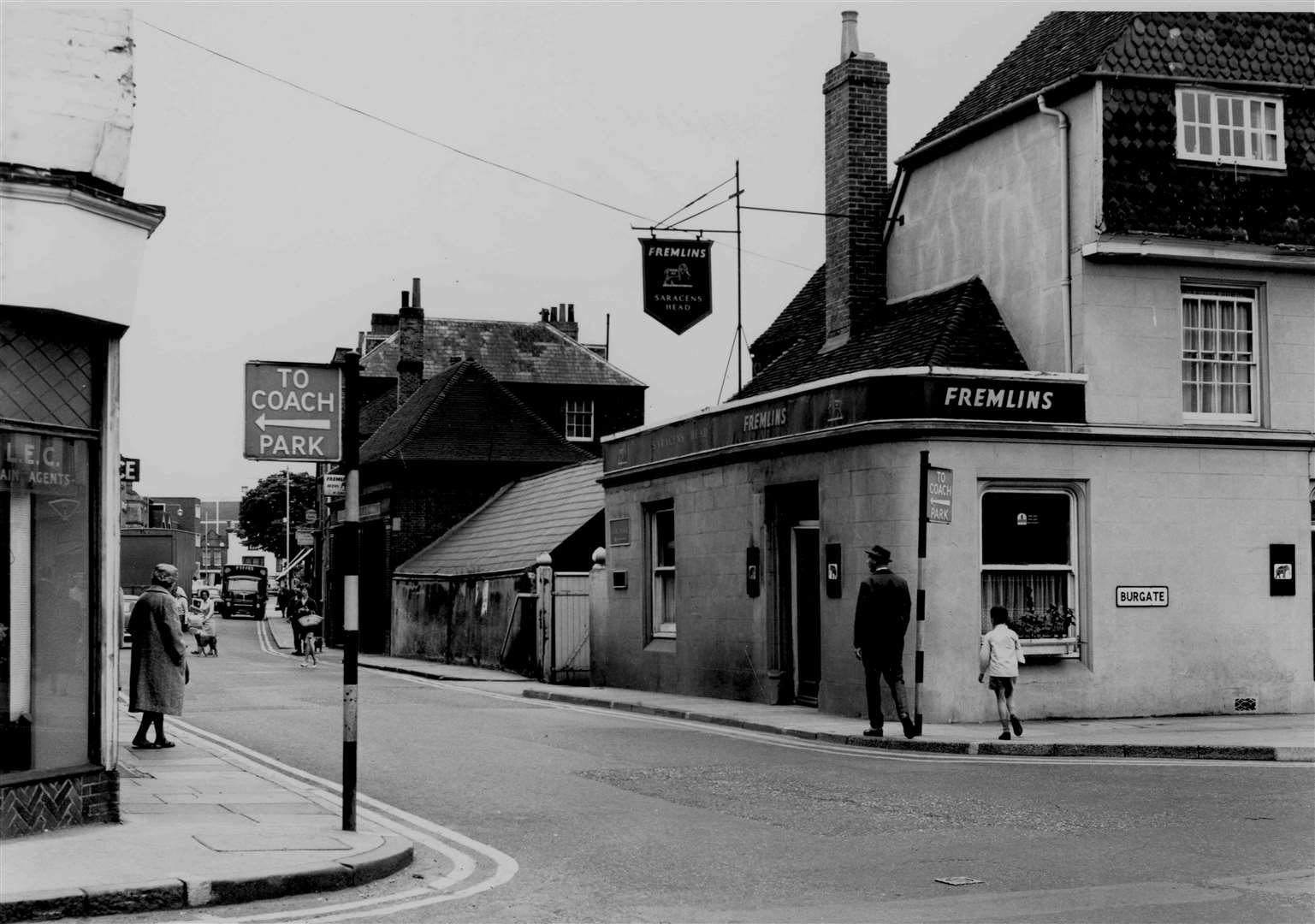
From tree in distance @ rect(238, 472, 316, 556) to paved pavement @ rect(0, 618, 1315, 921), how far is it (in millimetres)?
91856

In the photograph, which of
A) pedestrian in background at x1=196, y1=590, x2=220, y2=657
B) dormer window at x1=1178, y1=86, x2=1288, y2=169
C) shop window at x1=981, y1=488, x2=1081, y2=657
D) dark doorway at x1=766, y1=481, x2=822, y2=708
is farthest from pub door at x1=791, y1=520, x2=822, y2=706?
pedestrian in background at x1=196, y1=590, x2=220, y2=657

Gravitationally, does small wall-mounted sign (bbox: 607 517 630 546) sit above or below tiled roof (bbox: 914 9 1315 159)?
below

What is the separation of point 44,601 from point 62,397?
4.54ft

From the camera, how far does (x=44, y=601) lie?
1042 cm

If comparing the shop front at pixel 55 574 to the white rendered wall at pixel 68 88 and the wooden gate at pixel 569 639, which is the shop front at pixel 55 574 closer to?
the white rendered wall at pixel 68 88

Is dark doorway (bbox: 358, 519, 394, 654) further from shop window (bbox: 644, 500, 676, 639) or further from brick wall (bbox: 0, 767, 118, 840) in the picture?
brick wall (bbox: 0, 767, 118, 840)

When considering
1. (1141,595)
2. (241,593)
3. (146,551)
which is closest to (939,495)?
(1141,595)

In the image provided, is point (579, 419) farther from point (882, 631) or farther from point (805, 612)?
point (882, 631)

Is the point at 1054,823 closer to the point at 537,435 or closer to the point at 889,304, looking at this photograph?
the point at 889,304

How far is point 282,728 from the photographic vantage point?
18562 mm

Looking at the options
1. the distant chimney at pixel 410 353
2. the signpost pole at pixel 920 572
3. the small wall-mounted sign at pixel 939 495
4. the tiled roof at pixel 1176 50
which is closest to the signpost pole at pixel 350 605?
the signpost pole at pixel 920 572

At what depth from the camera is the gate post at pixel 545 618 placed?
3052 centimetres

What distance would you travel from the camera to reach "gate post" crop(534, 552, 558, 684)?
100 ft

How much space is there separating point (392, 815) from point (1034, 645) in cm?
1017
